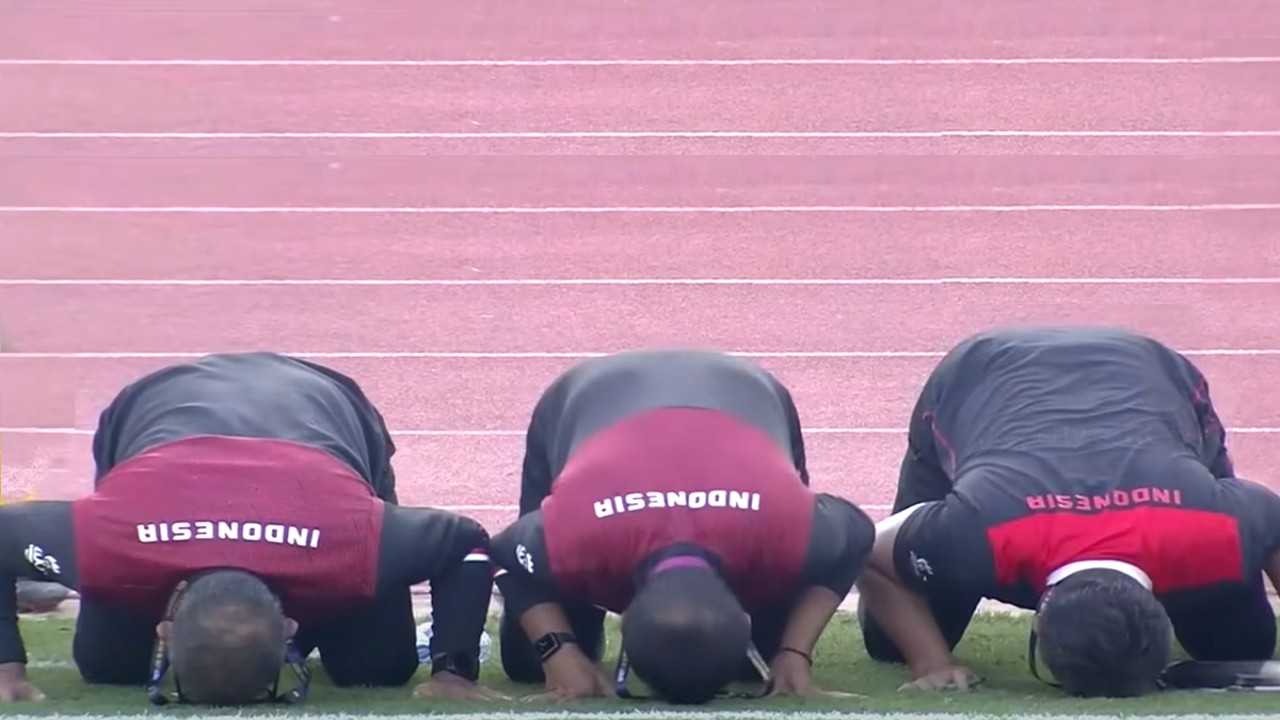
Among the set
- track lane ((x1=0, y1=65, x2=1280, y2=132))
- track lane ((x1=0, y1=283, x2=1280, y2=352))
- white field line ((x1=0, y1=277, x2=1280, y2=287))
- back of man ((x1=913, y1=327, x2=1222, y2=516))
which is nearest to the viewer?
back of man ((x1=913, y1=327, x2=1222, y2=516))

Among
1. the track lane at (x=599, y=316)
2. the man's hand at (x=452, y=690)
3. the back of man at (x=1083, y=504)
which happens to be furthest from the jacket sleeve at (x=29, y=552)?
the track lane at (x=599, y=316)

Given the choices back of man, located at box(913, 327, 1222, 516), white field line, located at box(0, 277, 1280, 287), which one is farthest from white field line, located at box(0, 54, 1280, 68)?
→ back of man, located at box(913, 327, 1222, 516)

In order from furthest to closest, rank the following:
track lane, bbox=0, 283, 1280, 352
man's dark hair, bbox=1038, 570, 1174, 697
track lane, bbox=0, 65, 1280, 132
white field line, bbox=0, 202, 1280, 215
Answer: track lane, bbox=0, 65, 1280, 132
white field line, bbox=0, 202, 1280, 215
track lane, bbox=0, 283, 1280, 352
man's dark hair, bbox=1038, 570, 1174, 697

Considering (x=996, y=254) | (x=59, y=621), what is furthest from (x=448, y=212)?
(x=59, y=621)

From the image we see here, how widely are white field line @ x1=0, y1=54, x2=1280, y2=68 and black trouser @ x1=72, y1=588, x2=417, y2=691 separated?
560cm

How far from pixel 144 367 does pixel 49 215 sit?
1.24 meters

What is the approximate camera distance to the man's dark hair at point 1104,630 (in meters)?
3.33

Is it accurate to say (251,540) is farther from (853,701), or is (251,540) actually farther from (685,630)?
(853,701)

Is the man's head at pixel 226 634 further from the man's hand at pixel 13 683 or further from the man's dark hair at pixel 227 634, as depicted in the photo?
the man's hand at pixel 13 683

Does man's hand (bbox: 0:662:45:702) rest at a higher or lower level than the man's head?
lower

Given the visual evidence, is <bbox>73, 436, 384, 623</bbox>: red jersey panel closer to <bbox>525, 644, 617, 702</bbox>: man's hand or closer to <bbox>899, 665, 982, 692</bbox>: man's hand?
<bbox>525, 644, 617, 702</bbox>: man's hand

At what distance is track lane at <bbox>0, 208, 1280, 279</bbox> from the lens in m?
8.11

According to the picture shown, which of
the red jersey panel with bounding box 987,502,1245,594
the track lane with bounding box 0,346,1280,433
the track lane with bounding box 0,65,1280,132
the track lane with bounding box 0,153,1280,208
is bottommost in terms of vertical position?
the track lane with bounding box 0,346,1280,433

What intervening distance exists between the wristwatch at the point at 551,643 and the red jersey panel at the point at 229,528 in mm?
322
